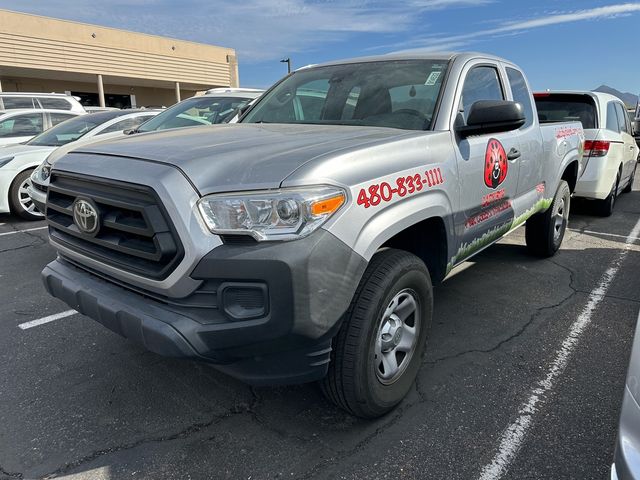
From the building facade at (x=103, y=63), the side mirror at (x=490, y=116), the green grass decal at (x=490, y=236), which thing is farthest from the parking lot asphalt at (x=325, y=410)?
the building facade at (x=103, y=63)

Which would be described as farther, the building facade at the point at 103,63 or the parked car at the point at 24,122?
the building facade at the point at 103,63

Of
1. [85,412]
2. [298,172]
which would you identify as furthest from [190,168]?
[85,412]

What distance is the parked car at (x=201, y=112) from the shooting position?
6.46 m

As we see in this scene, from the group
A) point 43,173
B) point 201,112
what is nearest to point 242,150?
point 43,173

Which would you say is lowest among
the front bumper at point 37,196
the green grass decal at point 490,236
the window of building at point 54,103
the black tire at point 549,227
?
the black tire at point 549,227

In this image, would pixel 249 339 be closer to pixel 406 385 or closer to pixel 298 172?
pixel 298 172

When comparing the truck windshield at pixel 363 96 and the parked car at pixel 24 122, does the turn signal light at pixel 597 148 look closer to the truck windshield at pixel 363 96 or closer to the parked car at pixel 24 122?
the truck windshield at pixel 363 96

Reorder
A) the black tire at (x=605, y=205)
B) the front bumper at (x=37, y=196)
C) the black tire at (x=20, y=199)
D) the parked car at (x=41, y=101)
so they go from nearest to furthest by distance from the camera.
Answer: the front bumper at (x=37, y=196), the black tire at (x=20, y=199), the black tire at (x=605, y=205), the parked car at (x=41, y=101)

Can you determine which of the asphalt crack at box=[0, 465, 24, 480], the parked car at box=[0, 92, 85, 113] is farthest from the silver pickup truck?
the parked car at box=[0, 92, 85, 113]

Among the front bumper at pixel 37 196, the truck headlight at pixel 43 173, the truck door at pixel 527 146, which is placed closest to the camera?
the truck door at pixel 527 146

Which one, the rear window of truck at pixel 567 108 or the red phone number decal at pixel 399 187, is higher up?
the rear window of truck at pixel 567 108

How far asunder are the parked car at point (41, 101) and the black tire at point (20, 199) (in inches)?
212

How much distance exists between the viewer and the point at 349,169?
6.91 feet

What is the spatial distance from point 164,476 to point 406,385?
129cm
